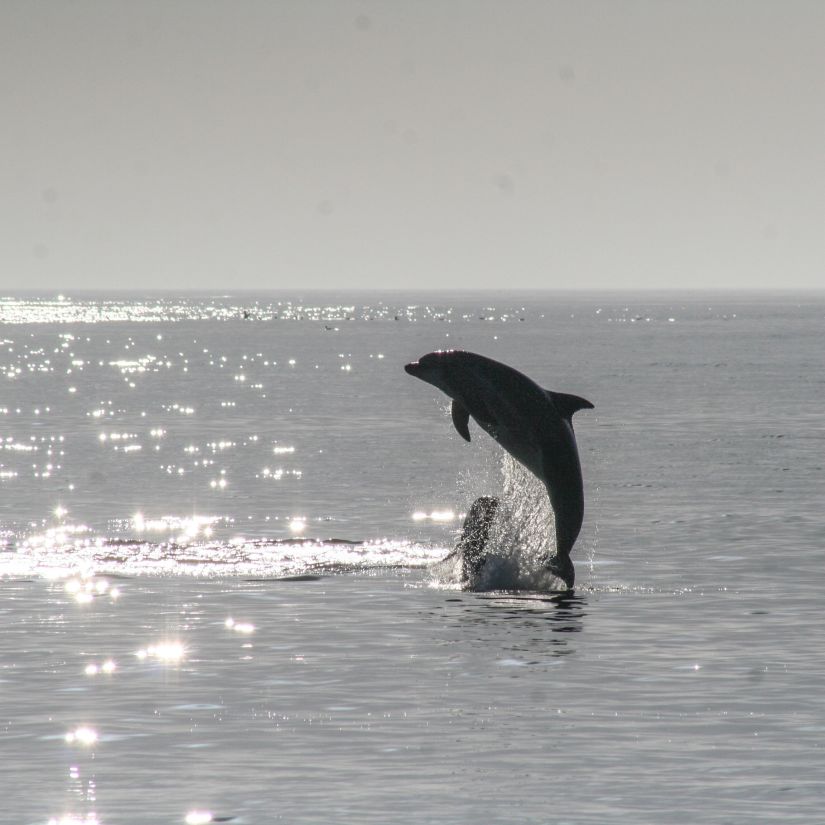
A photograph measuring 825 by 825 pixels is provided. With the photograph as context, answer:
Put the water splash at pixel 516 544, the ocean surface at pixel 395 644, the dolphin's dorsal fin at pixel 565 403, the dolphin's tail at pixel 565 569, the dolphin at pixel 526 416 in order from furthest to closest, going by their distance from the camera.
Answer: the water splash at pixel 516 544, the dolphin's tail at pixel 565 569, the dolphin at pixel 526 416, the dolphin's dorsal fin at pixel 565 403, the ocean surface at pixel 395 644

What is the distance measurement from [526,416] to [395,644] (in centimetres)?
419

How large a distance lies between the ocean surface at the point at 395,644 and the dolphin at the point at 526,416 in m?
1.39

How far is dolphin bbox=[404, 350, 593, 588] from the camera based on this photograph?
2322cm

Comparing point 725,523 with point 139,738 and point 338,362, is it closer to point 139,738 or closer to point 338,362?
point 139,738

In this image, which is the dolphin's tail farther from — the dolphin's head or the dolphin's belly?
the dolphin's head

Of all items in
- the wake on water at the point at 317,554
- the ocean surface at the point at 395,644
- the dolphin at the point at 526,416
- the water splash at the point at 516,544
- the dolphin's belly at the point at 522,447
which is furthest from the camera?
the wake on water at the point at 317,554

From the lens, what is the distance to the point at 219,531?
108 feet

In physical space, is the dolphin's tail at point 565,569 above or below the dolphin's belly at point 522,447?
below

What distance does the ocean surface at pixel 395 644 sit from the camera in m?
14.4

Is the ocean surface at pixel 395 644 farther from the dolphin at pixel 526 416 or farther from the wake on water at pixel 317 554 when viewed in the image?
the dolphin at pixel 526 416

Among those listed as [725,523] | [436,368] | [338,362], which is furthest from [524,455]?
[338,362]

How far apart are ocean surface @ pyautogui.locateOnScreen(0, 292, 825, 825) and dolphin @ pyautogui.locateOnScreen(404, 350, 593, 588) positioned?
54.8 inches

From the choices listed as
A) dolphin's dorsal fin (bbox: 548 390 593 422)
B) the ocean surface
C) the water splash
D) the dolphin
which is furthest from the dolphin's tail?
dolphin's dorsal fin (bbox: 548 390 593 422)

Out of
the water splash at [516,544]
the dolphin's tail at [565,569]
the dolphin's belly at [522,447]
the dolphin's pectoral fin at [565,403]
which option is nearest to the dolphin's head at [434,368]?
the dolphin's belly at [522,447]
